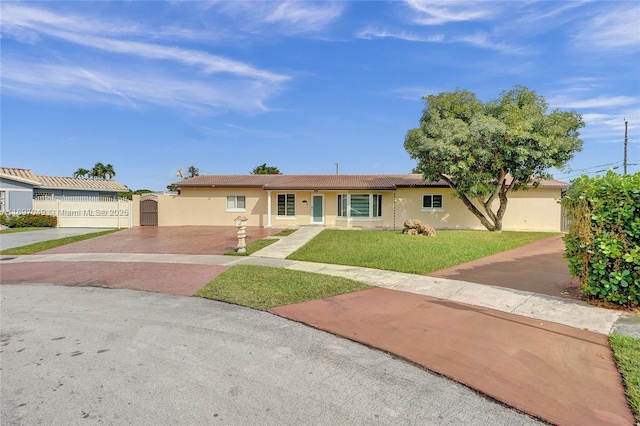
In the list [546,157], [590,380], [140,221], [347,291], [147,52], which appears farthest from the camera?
[140,221]

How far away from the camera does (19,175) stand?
89.9 ft

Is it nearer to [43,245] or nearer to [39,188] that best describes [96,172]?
[39,188]

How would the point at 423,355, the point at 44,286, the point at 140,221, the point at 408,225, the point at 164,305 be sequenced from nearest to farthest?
the point at 423,355 < the point at 164,305 < the point at 44,286 < the point at 408,225 < the point at 140,221

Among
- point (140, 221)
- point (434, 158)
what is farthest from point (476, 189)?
point (140, 221)

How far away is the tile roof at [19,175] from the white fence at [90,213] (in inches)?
129

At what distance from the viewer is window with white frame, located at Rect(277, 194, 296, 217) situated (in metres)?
23.7

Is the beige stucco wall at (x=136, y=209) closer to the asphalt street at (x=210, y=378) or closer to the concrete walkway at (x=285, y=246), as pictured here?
the concrete walkway at (x=285, y=246)

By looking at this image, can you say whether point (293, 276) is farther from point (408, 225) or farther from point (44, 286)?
point (408, 225)

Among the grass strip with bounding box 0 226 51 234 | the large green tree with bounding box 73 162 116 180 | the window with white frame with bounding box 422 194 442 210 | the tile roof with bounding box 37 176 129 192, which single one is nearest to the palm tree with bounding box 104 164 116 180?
the large green tree with bounding box 73 162 116 180

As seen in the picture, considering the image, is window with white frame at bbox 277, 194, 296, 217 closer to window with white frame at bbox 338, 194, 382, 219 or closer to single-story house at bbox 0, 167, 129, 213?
window with white frame at bbox 338, 194, 382, 219

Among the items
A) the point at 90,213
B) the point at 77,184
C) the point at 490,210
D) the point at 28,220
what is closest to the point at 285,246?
the point at 490,210

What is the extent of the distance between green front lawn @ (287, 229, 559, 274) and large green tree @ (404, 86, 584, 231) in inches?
140

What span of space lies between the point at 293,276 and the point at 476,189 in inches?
516

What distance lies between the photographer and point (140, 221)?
950 inches
